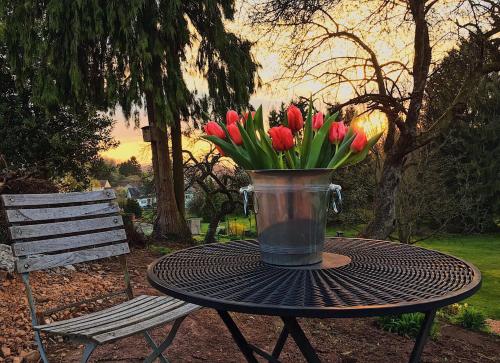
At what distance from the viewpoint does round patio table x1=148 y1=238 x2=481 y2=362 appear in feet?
4.05

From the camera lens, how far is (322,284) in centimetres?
144

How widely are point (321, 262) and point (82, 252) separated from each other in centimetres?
139

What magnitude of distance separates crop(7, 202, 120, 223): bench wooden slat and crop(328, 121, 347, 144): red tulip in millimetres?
1501

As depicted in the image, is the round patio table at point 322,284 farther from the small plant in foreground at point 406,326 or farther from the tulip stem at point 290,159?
the small plant in foreground at point 406,326

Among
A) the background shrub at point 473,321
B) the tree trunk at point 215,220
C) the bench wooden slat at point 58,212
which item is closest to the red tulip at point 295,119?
the bench wooden slat at point 58,212

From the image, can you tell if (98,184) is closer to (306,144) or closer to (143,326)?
(143,326)

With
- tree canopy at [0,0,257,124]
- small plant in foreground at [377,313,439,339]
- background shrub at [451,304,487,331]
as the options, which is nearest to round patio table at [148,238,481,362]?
small plant in foreground at [377,313,439,339]

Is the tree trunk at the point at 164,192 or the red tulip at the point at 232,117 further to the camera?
the tree trunk at the point at 164,192

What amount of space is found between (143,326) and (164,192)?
25.4 feet

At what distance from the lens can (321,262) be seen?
5.64 ft

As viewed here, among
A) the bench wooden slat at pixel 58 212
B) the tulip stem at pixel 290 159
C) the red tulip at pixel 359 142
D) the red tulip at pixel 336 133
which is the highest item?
the red tulip at pixel 336 133

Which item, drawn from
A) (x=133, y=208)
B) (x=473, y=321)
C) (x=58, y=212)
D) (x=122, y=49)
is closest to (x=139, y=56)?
(x=122, y=49)

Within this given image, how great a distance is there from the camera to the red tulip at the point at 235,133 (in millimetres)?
1644

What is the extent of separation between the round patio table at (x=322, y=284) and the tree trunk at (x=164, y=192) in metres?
7.62
